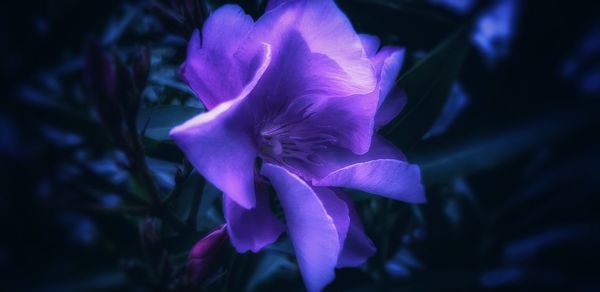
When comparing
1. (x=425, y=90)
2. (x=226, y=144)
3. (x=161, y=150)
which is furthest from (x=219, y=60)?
(x=425, y=90)

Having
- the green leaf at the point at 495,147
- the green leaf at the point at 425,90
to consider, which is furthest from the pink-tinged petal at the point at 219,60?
the green leaf at the point at 495,147

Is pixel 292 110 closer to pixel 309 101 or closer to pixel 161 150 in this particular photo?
pixel 309 101

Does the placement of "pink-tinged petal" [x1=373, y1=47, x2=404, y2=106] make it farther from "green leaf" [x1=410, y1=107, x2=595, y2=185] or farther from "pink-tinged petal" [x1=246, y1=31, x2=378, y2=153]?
"green leaf" [x1=410, y1=107, x2=595, y2=185]

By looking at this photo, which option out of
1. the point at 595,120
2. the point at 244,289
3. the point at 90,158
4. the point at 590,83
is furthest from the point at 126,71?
the point at 590,83

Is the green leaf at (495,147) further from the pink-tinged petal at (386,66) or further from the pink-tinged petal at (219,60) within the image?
the pink-tinged petal at (219,60)

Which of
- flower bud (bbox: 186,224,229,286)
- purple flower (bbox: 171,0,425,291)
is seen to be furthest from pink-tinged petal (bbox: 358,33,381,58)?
flower bud (bbox: 186,224,229,286)

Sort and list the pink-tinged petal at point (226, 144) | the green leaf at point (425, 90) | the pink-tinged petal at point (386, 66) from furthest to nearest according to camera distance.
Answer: the green leaf at point (425, 90)
the pink-tinged petal at point (386, 66)
the pink-tinged petal at point (226, 144)
